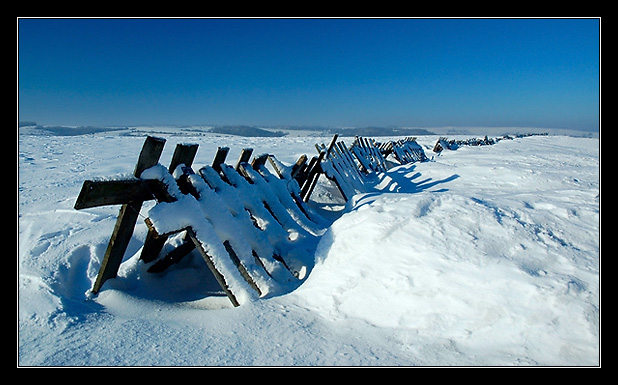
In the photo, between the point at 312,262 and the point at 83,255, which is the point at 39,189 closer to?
the point at 83,255

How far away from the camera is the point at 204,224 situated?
2631 mm

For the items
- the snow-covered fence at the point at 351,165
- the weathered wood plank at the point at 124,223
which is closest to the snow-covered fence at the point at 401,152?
the snow-covered fence at the point at 351,165

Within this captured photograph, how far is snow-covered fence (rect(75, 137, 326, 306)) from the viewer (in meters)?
2.46

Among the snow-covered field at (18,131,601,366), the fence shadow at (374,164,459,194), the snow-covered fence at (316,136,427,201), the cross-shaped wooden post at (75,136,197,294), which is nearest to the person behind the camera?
the snow-covered field at (18,131,601,366)

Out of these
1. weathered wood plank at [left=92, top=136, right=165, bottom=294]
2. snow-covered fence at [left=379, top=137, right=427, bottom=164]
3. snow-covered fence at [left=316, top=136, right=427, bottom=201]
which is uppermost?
weathered wood plank at [left=92, top=136, right=165, bottom=294]

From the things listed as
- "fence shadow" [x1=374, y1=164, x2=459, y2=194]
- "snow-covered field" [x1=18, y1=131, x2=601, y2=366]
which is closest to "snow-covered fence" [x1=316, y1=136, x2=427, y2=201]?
"fence shadow" [x1=374, y1=164, x2=459, y2=194]

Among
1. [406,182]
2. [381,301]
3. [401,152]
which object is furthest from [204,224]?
[401,152]

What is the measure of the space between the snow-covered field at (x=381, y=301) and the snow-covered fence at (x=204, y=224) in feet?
0.71

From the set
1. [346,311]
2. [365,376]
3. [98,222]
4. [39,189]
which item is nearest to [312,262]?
[346,311]

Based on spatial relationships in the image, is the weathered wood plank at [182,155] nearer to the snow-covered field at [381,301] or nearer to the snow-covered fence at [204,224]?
the snow-covered fence at [204,224]

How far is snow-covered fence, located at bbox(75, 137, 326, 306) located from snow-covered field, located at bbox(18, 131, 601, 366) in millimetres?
215

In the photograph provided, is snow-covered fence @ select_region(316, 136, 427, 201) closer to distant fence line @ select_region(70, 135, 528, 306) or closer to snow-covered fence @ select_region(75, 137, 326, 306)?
distant fence line @ select_region(70, 135, 528, 306)

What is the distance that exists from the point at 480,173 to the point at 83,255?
665 cm

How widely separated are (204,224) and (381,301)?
1.42 m
